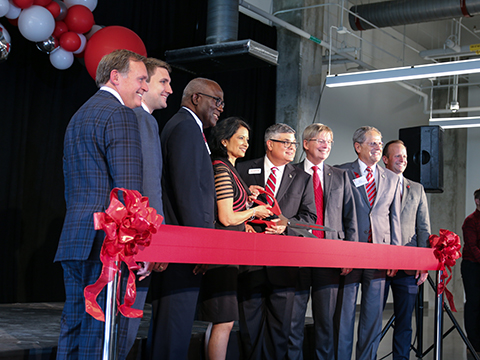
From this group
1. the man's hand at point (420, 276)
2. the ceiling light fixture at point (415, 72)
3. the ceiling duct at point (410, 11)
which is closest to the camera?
the man's hand at point (420, 276)

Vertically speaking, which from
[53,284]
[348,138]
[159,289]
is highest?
[348,138]

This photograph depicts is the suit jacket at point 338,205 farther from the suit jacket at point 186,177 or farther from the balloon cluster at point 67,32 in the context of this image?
the balloon cluster at point 67,32

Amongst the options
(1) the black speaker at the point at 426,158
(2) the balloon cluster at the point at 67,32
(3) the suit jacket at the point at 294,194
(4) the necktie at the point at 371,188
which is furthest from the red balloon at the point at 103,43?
(1) the black speaker at the point at 426,158

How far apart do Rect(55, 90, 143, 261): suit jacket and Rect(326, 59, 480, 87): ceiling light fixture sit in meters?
4.71

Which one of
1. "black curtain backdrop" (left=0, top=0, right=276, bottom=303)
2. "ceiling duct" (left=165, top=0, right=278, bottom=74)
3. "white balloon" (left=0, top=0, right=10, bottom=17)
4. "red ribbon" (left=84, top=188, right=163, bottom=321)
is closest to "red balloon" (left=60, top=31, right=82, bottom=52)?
"white balloon" (left=0, top=0, right=10, bottom=17)

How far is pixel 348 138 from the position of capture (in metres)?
9.05

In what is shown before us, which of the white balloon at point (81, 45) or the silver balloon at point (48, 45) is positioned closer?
the silver balloon at point (48, 45)

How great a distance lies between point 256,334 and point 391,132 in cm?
781

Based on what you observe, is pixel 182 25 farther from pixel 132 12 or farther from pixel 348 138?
pixel 348 138

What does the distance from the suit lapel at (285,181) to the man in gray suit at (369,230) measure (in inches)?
21.5

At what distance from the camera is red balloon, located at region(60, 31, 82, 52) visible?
13.7 feet

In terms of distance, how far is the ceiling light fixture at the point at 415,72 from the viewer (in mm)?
5641

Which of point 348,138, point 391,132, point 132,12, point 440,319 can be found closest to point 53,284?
point 132,12

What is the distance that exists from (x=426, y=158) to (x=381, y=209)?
1.99 metres
